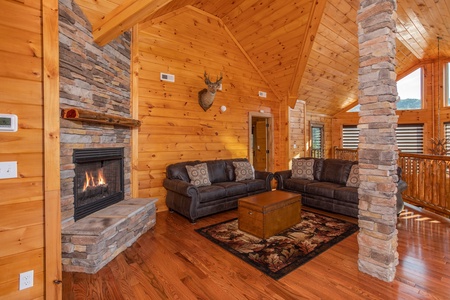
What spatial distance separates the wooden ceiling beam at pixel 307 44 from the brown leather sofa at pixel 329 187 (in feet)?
6.98

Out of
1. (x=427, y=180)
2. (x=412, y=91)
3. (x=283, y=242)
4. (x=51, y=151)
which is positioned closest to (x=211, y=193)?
(x=283, y=242)

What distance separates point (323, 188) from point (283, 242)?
1.75m

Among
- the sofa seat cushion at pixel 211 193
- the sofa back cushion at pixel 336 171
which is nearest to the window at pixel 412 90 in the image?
the sofa back cushion at pixel 336 171

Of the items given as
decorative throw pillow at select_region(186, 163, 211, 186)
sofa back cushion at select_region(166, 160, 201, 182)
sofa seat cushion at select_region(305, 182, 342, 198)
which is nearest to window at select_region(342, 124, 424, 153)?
sofa seat cushion at select_region(305, 182, 342, 198)

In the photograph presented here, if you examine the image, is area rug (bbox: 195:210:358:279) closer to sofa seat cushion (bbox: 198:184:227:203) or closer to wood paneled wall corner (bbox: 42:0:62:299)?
sofa seat cushion (bbox: 198:184:227:203)

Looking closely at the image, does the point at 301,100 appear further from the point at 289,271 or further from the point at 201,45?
the point at 289,271

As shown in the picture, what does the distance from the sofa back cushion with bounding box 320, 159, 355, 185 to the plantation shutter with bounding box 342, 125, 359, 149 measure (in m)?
4.25

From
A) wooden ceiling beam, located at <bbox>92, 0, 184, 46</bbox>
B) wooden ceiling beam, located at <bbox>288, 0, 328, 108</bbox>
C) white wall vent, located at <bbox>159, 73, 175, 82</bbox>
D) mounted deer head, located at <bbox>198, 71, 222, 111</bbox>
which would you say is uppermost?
wooden ceiling beam, located at <bbox>288, 0, 328, 108</bbox>

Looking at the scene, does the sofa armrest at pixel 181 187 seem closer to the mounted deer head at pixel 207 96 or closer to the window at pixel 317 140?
the mounted deer head at pixel 207 96

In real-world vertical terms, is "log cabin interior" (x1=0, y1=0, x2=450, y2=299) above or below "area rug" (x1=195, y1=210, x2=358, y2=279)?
above

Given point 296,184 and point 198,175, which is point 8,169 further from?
point 296,184

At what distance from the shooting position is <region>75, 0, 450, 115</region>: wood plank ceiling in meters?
4.00

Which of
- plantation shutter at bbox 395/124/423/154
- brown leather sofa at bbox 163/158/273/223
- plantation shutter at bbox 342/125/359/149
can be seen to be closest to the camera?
brown leather sofa at bbox 163/158/273/223

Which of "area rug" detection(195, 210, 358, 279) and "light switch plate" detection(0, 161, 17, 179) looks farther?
"area rug" detection(195, 210, 358, 279)
